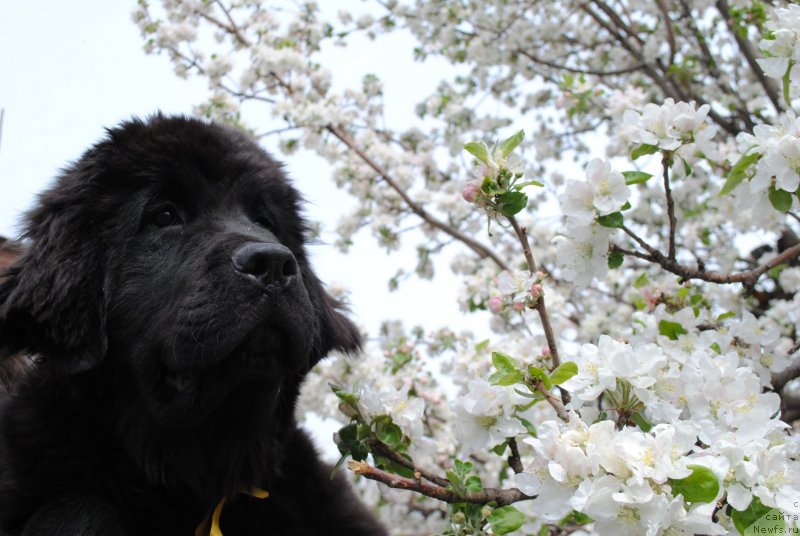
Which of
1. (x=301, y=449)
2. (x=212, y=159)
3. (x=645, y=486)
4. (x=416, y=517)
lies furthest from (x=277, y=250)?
(x=416, y=517)

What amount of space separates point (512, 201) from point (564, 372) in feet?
1.32

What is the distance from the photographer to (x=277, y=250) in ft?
5.66

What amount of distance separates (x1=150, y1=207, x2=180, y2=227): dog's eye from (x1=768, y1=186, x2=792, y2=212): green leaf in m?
1.48

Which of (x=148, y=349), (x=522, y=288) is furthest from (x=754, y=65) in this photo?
(x=148, y=349)

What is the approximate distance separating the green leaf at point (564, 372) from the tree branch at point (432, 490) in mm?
280

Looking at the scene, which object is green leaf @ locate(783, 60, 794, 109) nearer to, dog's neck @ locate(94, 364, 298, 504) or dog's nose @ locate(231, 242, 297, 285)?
dog's nose @ locate(231, 242, 297, 285)

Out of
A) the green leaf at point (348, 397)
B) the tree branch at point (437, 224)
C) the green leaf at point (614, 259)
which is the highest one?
the tree branch at point (437, 224)

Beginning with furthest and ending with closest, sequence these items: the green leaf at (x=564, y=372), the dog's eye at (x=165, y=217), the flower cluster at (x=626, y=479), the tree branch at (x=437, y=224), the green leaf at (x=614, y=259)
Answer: the tree branch at (x=437, y=224) < the dog's eye at (x=165, y=217) < the green leaf at (x=614, y=259) < the green leaf at (x=564, y=372) < the flower cluster at (x=626, y=479)

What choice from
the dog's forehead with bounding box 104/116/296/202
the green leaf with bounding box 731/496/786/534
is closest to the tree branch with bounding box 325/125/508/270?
the dog's forehead with bounding box 104/116/296/202

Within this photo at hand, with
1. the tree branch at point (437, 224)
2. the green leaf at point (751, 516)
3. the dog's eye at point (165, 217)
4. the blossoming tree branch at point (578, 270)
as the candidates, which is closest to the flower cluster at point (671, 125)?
the blossoming tree branch at point (578, 270)

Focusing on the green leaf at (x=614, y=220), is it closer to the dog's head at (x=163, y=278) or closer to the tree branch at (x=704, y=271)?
the tree branch at (x=704, y=271)

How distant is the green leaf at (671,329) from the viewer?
6.30 ft

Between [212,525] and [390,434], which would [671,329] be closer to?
[390,434]

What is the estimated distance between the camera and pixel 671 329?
1.92 metres
